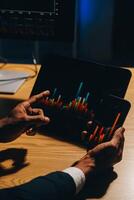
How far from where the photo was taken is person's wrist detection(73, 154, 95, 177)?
2.84ft

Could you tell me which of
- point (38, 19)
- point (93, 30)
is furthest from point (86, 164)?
point (93, 30)

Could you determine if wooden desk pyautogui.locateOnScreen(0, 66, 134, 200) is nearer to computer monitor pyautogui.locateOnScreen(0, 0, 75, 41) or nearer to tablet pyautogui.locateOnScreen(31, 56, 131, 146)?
tablet pyautogui.locateOnScreen(31, 56, 131, 146)

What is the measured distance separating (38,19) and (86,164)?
1.62 ft

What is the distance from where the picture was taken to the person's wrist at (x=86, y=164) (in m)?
0.87

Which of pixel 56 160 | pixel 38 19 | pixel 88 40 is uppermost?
pixel 38 19

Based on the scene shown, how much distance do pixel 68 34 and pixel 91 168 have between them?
1.54 ft

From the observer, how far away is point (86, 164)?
88 cm

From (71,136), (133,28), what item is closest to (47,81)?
(71,136)

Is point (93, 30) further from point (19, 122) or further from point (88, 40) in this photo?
point (19, 122)

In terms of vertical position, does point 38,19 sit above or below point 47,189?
above

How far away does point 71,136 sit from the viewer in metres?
1.03

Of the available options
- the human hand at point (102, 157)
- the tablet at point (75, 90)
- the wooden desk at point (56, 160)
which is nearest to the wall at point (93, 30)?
the tablet at point (75, 90)

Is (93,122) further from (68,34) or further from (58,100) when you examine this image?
(68,34)

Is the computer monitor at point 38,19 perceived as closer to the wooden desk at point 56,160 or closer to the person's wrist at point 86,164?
the wooden desk at point 56,160
